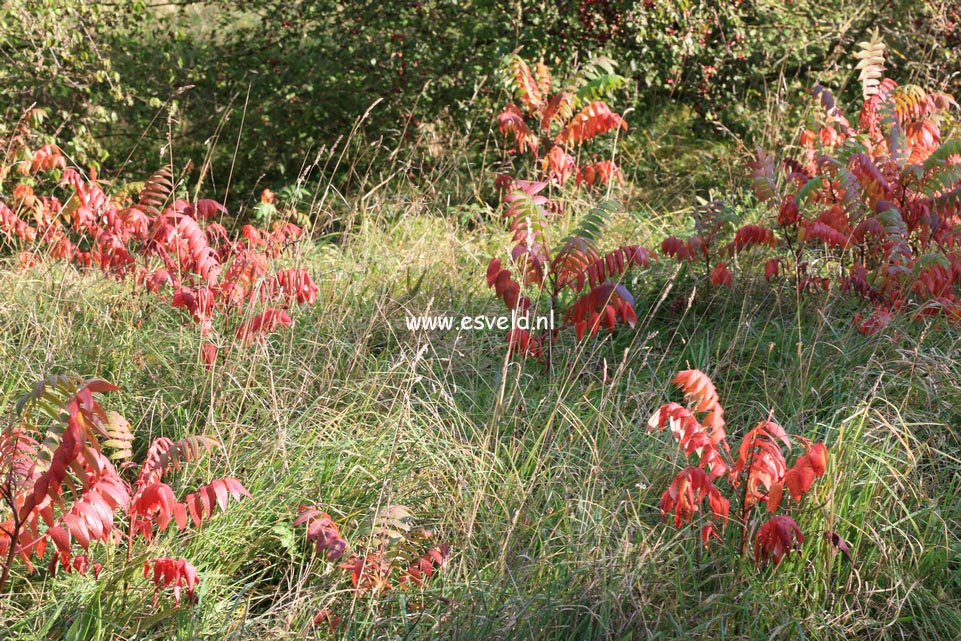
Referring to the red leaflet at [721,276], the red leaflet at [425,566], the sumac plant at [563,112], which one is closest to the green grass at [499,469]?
the red leaflet at [425,566]

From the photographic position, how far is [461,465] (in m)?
3.19

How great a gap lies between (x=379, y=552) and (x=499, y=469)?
2.04 ft

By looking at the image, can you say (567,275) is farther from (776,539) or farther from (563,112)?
(563,112)

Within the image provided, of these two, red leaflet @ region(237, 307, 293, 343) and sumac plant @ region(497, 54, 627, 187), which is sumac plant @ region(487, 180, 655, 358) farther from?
sumac plant @ region(497, 54, 627, 187)

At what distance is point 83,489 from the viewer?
2369 mm

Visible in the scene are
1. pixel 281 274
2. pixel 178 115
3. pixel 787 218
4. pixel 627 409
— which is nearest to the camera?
pixel 627 409

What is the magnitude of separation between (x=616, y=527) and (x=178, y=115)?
209 inches

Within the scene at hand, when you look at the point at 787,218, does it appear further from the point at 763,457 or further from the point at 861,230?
the point at 763,457

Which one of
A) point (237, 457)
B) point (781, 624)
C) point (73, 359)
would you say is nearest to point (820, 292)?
point (781, 624)

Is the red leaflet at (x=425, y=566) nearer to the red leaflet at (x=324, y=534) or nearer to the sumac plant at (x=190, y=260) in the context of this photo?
the red leaflet at (x=324, y=534)

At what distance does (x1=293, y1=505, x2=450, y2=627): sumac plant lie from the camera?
2.67 meters

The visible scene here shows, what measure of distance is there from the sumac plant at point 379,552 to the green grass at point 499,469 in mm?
45

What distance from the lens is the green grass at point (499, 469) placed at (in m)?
2.59

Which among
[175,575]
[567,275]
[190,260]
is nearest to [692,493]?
[175,575]
